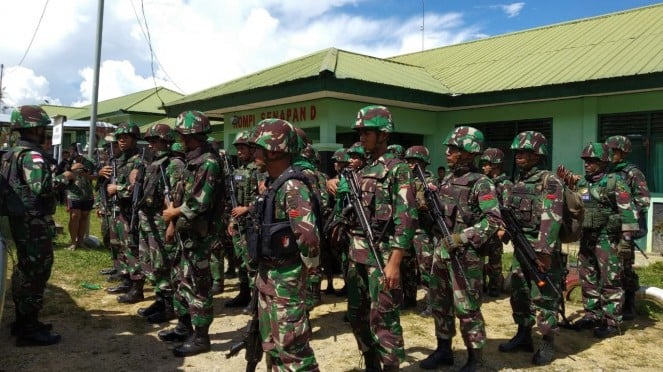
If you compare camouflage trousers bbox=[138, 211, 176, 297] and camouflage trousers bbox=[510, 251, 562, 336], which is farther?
camouflage trousers bbox=[138, 211, 176, 297]

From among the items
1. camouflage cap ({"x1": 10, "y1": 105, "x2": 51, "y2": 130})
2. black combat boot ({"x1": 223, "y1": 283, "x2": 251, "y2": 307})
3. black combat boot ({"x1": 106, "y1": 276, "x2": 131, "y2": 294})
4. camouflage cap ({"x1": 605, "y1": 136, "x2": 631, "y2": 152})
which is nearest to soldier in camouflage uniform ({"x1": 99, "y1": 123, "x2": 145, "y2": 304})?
black combat boot ({"x1": 106, "y1": 276, "x2": 131, "y2": 294})

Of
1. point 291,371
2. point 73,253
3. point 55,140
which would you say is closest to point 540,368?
point 291,371

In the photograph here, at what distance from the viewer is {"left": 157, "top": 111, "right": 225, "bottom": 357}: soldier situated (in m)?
4.38

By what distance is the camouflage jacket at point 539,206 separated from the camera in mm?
4453

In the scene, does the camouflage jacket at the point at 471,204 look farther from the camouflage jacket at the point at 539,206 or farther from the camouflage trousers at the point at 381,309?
the camouflage trousers at the point at 381,309

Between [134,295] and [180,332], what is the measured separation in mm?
1770

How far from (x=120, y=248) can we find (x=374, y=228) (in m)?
4.51

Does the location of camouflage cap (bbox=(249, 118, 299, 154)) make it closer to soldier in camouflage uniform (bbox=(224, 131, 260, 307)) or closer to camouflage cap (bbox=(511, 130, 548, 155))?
camouflage cap (bbox=(511, 130, 548, 155))

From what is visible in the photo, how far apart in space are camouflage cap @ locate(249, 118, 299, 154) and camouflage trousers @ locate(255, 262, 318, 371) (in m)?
0.77

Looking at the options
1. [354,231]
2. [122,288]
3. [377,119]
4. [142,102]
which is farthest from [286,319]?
[142,102]

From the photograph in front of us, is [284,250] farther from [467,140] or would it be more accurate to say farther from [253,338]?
[467,140]

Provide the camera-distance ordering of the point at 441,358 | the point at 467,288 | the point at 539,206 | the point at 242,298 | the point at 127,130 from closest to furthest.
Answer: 1. the point at 467,288
2. the point at 441,358
3. the point at 539,206
4. the point at 242,298
5. the point at 127,130

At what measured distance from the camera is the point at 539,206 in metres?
4.68

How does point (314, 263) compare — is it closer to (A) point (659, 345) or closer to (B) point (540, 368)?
(B) point (540, 368)
